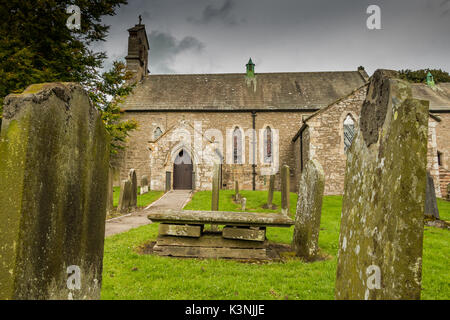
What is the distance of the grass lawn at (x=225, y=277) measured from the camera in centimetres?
321

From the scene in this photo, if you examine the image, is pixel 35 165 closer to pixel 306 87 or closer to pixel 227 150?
pixel 227 150

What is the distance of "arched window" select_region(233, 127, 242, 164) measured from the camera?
22.0 m

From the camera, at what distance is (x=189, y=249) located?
196 inches

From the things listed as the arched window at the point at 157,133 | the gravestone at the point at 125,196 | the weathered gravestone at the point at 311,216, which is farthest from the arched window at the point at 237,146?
the weathered gravestone at the point at 311,216

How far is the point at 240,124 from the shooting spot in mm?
22188

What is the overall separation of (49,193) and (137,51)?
2734 centimetres

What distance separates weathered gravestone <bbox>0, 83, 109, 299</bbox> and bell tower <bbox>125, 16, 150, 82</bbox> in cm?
2487

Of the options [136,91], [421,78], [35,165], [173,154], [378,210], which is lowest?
[378,210]

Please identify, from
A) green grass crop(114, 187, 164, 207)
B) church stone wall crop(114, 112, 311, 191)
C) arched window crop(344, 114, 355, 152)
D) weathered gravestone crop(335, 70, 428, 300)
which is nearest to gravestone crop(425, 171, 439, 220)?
weathered gravestone crop(335, 70, 428, 300)

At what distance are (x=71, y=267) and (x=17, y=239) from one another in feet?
2.10

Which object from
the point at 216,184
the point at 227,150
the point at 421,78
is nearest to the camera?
the point at 216,184

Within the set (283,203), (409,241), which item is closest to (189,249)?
(409,241)

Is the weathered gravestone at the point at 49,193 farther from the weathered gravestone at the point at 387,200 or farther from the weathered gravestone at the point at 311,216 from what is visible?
the weathered gravestone at the point at 311,216

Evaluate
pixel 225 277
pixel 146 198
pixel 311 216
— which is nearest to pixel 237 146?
pixel 146 198
